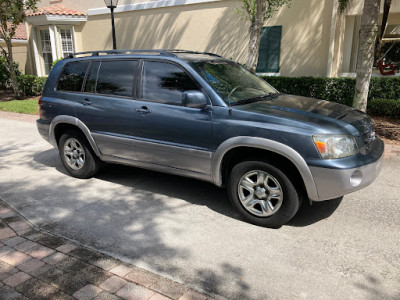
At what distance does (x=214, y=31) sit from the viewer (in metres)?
13.1

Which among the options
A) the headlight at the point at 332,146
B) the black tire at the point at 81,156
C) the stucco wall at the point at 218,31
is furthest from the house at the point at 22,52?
the headlight at the point at 332,146

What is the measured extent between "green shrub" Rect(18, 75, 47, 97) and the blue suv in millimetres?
11723

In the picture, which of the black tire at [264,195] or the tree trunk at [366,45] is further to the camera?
the tree trunk at [366,45]

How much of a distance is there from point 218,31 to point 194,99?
32.3 ft

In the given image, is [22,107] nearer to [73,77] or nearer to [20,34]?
[73,77]

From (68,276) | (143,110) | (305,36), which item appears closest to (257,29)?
(305,36)

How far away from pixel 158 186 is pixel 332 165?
264 cm

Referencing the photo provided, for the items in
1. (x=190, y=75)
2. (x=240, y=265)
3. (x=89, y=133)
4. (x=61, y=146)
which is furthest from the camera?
(x=61, y=146)

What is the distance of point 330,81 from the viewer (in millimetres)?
10250

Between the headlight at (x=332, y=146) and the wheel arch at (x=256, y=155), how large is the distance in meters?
0.21

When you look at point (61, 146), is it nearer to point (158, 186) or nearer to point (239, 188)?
point (158, 186)

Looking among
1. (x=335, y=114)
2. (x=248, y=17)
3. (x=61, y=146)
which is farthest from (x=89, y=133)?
(x=248, y=17)

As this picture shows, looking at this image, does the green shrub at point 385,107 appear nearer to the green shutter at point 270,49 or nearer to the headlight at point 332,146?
the green shutter at point 270,49

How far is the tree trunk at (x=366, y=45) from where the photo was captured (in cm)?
662
